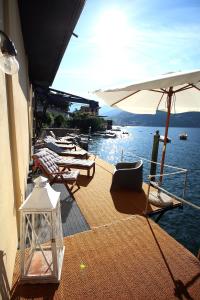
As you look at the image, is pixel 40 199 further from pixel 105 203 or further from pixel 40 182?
pixel 105 203

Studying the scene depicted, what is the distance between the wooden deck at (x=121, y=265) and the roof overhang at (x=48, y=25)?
3726mm

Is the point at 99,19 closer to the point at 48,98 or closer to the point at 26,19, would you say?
the point at 26,19

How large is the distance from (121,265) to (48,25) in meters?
4.35

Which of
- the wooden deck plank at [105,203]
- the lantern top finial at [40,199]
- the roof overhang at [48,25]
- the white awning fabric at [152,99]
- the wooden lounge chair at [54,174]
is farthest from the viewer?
the wooden lounge chair at [54,174]

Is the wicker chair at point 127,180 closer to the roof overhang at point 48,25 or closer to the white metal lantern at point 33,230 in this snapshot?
the white metal lantern at point 33,230

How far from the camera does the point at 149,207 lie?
196 inches

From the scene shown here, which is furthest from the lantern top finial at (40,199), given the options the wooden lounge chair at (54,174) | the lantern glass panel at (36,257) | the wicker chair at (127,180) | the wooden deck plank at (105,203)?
the wicker chair at (127,180)

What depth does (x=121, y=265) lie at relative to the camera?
10.1ft

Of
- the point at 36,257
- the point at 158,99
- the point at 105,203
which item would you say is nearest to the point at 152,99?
the point at 158,99

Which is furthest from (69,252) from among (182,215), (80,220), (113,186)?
(182,215)

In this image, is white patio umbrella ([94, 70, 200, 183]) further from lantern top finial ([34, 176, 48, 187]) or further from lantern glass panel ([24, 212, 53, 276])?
lantern glass panel ([24, 212, 53, 276])

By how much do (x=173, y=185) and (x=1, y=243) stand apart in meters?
14.3

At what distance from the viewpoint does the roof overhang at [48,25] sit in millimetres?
3414

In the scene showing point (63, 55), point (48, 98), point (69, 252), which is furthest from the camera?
point (48, 98)
